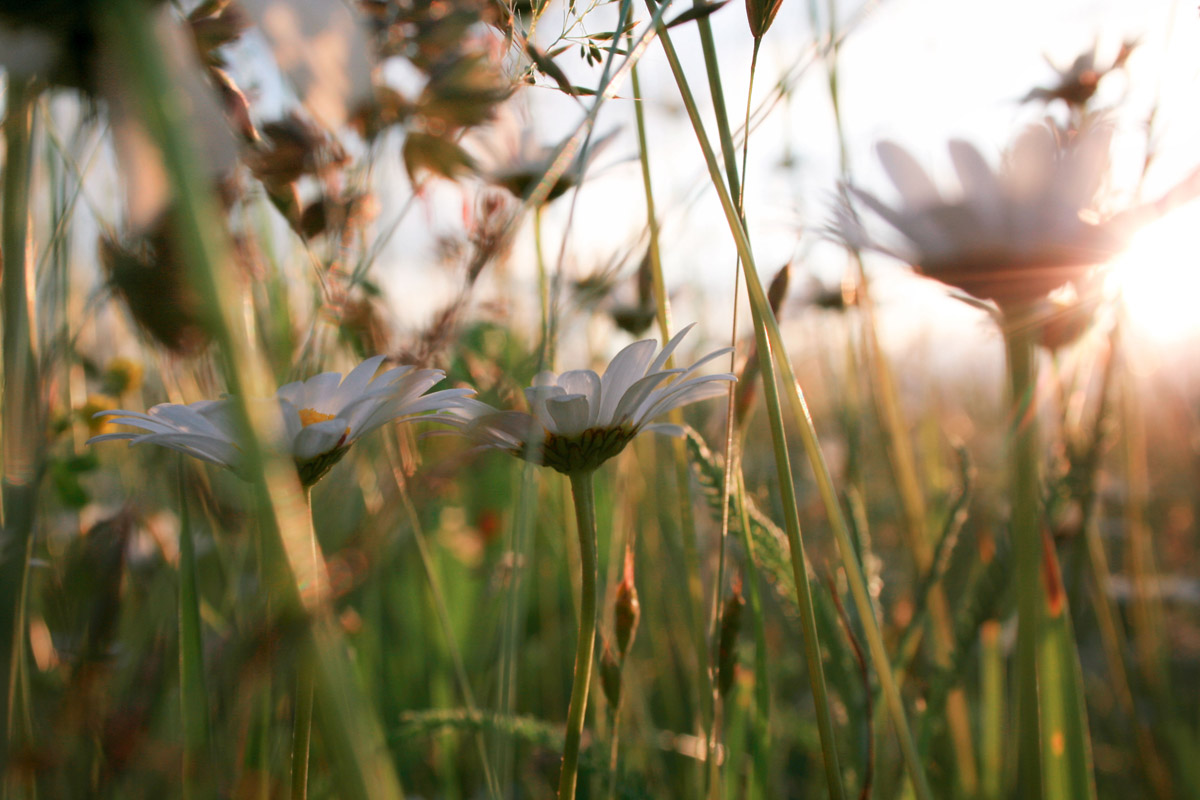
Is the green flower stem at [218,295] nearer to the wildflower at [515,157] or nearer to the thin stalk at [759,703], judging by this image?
the thin stalk at [759,703]

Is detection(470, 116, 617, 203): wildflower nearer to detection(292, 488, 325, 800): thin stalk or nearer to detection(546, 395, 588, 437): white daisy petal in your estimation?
detection(546, 395, 588, 437): white daisy petal

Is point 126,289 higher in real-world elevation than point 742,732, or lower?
higher

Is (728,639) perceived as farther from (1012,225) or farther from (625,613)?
Answer: (1012,225)

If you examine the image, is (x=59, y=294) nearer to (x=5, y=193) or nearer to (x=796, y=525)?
(x=5, y=193)

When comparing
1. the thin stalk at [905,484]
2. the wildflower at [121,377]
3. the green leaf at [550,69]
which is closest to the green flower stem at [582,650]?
the green leaf at [550,69]

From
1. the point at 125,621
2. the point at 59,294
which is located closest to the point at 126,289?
the point at 59,294
